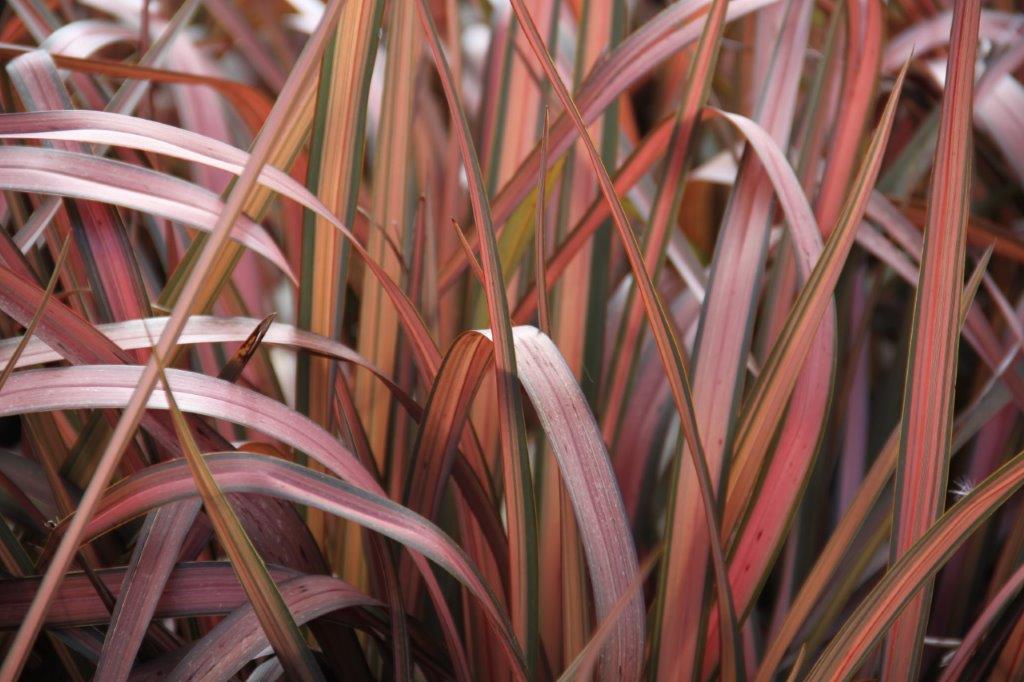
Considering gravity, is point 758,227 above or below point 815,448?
above

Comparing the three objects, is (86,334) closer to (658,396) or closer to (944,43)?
(658,396)

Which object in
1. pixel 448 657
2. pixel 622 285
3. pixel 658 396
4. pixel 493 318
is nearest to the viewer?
pixel 493 318

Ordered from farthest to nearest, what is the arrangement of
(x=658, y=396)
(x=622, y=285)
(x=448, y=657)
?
(x=622, y=285)
(x=658, y=396)
(x=448, y=657)

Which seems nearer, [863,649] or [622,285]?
[863,649]

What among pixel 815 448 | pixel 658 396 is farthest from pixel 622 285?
pixel 815 448

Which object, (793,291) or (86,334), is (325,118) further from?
(793,291)

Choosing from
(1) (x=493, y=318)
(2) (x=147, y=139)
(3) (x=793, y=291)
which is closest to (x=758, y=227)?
(3) (x=793, y=291)

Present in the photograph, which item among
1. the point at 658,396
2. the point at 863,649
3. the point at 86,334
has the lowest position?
the point at 863,649
